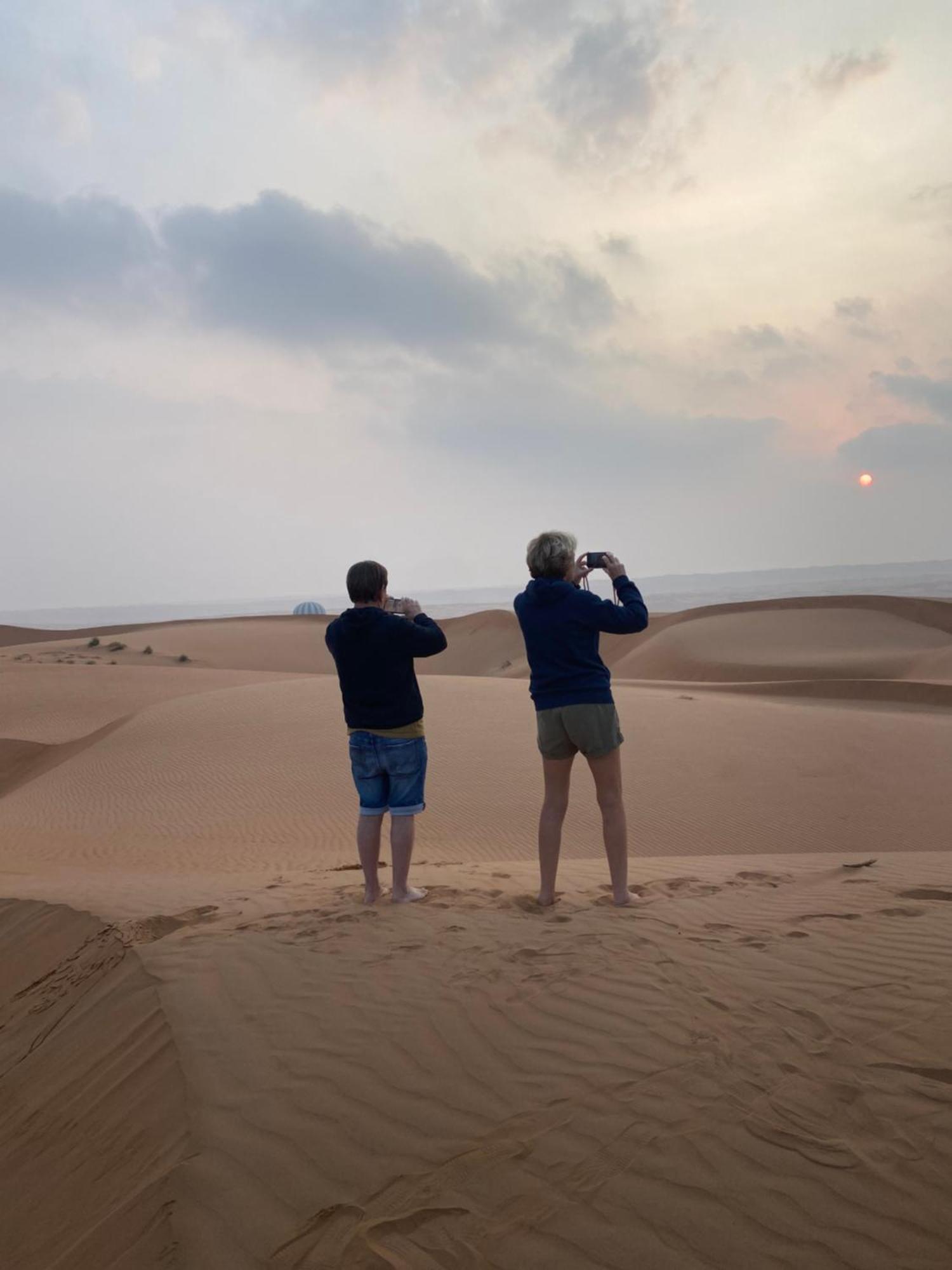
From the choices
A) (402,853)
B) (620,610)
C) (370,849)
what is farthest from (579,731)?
(370,849)

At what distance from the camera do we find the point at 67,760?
12.9 metres

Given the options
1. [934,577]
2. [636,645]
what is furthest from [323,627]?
[934,577]

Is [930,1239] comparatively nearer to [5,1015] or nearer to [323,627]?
[5,1015]

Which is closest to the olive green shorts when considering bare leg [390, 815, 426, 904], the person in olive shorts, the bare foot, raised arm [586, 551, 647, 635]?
the person in olive shorts

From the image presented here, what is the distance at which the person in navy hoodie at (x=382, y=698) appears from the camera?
4.47 meters

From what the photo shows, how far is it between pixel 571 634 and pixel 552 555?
46 cm

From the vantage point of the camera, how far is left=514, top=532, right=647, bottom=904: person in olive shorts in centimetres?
427

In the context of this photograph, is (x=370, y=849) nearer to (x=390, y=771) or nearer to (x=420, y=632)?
(x=390, y=771)

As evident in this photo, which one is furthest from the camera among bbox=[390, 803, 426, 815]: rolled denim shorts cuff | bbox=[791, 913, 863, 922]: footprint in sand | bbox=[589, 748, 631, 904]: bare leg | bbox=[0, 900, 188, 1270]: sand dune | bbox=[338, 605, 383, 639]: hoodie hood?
bbox=[390, 803, 426, 815]: rolled denim shorts cuff

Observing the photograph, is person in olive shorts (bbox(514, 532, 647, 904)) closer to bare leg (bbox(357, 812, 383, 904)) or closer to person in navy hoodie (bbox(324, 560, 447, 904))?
person in navy hoodie (bbox(324, 560, 447, 904))

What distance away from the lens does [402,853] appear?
4688 mm

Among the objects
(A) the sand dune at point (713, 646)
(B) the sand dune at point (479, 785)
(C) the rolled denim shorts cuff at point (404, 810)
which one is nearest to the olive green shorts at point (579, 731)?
(C) the rolled denim shorts cuff at point (404, 810)

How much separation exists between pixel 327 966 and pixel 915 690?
54.4 feet

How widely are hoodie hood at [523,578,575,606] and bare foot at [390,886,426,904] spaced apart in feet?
6.38
